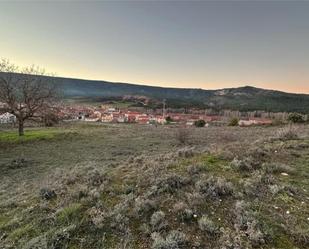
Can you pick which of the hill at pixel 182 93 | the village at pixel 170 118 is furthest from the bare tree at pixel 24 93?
the hill at pixel 182 93

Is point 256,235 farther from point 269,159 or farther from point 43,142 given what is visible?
point 43,142

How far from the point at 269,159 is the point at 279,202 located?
2.97m

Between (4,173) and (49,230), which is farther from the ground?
(49,230)

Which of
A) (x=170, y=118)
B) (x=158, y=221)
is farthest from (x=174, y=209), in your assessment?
(x=170, y=118)

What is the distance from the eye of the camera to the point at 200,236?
409 centimetres

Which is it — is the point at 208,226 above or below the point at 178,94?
below

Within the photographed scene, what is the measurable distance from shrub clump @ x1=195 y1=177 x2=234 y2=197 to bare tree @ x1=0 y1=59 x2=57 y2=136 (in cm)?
2497

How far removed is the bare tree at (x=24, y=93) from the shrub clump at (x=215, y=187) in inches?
983

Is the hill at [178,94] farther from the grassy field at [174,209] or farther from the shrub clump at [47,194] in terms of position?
the shrub clump at [47,194]

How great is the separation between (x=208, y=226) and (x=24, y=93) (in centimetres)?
2648

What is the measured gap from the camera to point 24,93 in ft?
85.6

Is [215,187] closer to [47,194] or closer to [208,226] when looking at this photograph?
[208,226]

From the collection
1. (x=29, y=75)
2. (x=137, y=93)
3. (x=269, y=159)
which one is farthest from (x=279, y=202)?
(x=137, y=93)

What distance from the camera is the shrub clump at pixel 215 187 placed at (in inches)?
206
